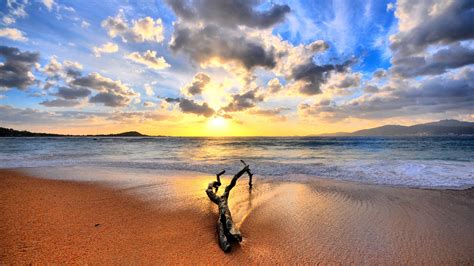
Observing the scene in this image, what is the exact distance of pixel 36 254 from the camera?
434 cm

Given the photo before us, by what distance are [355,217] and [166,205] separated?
605 cm

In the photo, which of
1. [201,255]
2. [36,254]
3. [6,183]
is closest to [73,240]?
[36,254]

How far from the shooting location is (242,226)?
6.06m

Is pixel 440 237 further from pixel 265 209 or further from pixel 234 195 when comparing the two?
pixel 234 195

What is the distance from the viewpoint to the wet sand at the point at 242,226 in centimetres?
456

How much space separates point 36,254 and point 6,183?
943cm

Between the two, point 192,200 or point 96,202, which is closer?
point 96,202

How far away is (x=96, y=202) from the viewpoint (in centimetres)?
782

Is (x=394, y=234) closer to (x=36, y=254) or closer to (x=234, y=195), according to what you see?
(x=234, y=195)

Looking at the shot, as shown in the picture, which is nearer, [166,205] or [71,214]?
[71,214]

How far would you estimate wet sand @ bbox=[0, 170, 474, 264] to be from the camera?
4559 millimetres

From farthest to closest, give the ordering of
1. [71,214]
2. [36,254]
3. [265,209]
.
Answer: [265,209] → [71,214] → [36,254]

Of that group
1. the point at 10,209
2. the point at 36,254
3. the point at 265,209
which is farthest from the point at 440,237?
the point at 10,209

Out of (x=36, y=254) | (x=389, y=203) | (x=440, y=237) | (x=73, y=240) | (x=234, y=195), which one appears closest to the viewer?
(x=36, y=254)
